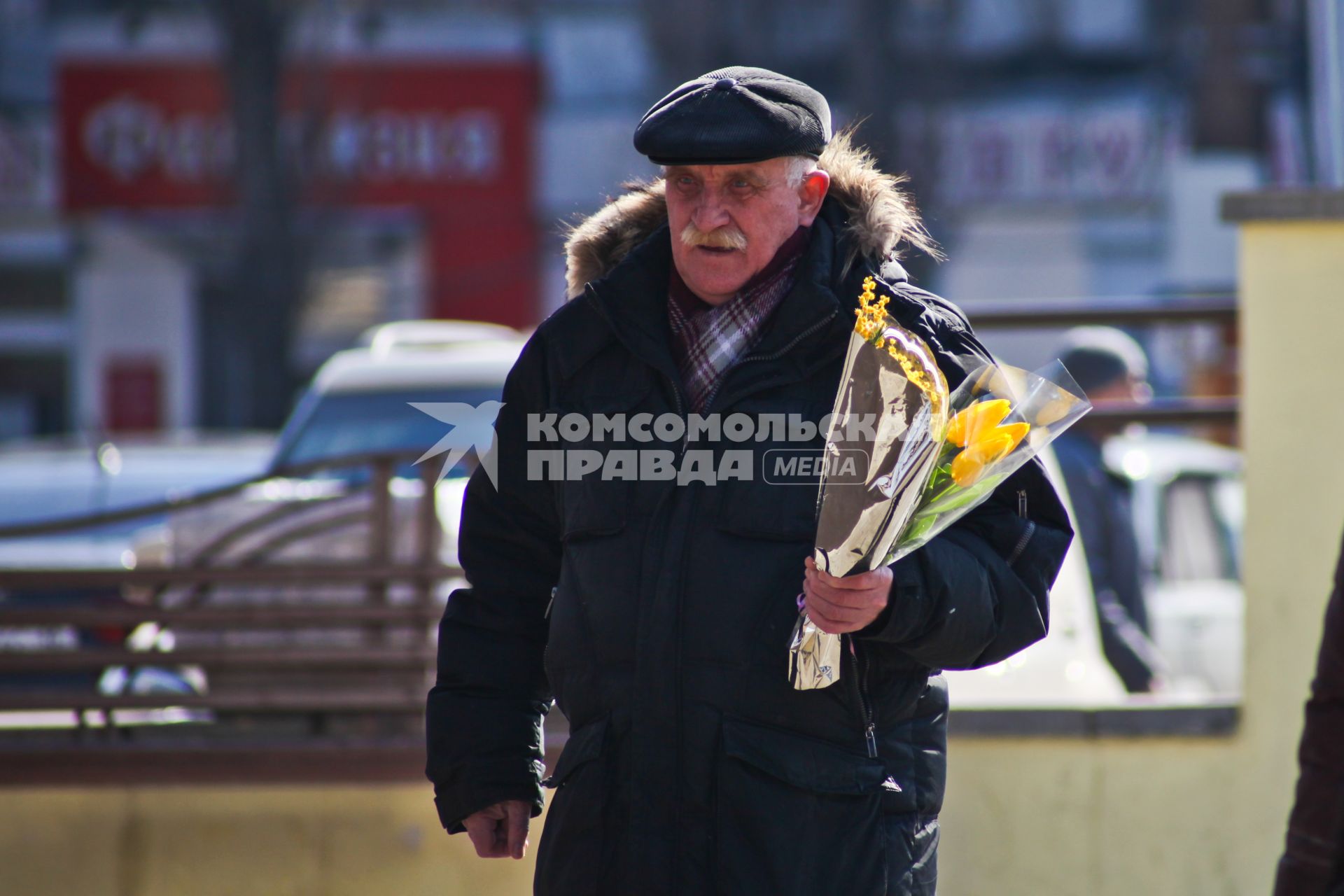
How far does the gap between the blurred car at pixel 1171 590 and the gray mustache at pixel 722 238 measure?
2420 millimetres

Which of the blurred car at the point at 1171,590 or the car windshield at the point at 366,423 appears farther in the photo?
the car windshield at the point at 366,423

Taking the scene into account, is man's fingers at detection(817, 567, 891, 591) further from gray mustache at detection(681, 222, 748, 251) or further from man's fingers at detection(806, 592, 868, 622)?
gray mustache at detection(681, 222, 748, 251)

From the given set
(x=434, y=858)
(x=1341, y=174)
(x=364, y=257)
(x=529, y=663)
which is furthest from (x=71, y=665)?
(x=364, y=257)

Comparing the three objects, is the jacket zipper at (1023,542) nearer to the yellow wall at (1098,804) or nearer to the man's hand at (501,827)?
the man's hand at (501,827)

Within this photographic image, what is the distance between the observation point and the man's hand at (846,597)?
2.10m

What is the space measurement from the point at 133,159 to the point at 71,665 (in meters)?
16.5

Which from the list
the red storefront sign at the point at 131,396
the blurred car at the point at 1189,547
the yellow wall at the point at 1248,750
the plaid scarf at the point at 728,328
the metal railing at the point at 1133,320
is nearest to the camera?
the plaid scarf at the point at 728,328

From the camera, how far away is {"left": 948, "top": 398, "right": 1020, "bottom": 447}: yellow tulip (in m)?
2.12

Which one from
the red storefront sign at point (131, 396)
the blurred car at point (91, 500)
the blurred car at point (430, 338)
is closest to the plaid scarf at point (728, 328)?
the blurred car at point (91, 500)

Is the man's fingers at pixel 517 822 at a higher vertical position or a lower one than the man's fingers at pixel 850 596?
lower

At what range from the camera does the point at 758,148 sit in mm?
2361

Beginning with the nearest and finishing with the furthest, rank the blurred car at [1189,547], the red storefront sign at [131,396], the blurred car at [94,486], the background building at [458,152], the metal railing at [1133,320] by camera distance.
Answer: the metal railing at [1133,320]
the blurred car at [94,486]
the blurred car at [1189,547]
the background building at [458,152]
the red storefront sign at [131,396]

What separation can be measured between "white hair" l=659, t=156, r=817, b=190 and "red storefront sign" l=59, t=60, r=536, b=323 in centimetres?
1698

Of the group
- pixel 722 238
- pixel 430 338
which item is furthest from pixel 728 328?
pixel 430 338
